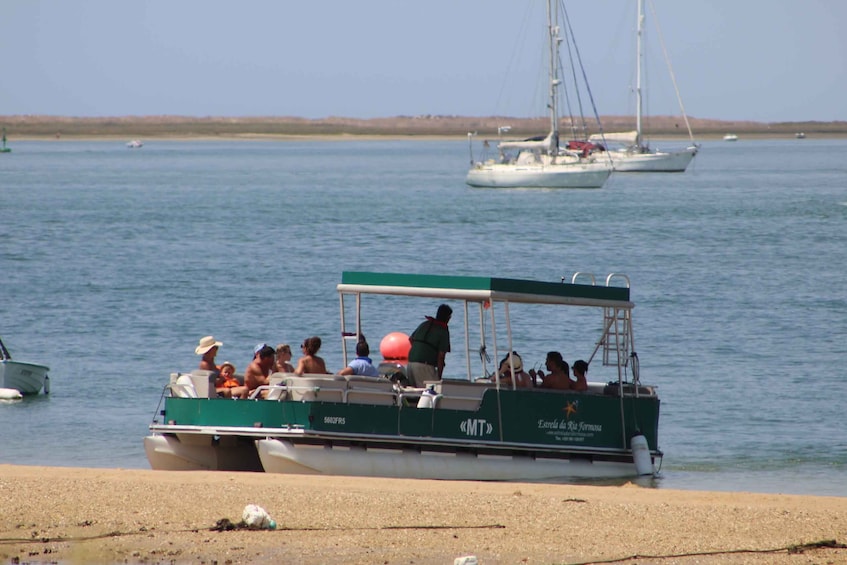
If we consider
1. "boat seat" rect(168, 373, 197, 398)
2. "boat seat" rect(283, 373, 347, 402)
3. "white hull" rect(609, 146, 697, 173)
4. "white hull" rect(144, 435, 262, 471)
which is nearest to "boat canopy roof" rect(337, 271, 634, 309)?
"boat seat" rect(283, 373, 347, 402)

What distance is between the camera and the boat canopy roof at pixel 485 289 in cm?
1283

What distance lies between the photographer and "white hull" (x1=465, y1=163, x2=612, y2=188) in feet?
241

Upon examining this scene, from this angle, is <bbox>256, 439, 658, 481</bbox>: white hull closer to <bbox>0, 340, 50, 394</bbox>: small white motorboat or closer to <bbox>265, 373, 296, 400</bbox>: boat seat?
<bbox>265, 373, 296, 400</bbox>: boat seat

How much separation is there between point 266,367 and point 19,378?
7.31 m

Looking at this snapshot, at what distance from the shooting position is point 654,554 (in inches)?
365

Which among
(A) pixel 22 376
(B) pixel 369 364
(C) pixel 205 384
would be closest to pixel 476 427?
(B) pixel 369 364

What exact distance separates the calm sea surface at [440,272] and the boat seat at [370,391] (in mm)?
3187

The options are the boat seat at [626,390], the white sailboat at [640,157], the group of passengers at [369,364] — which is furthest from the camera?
the white sailboat at [640,157]

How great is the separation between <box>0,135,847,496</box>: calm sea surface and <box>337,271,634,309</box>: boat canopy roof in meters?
2.16

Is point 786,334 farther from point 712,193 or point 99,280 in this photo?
point 712,193

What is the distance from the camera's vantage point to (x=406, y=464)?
Result: 508 inches

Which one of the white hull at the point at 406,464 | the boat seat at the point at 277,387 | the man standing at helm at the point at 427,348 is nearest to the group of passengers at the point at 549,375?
the man standing at helm at the point at 427,348

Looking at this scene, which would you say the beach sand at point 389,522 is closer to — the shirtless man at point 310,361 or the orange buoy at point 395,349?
the shirtless man at point 310,361

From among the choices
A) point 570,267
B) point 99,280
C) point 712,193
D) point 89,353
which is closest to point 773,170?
point 712,193
